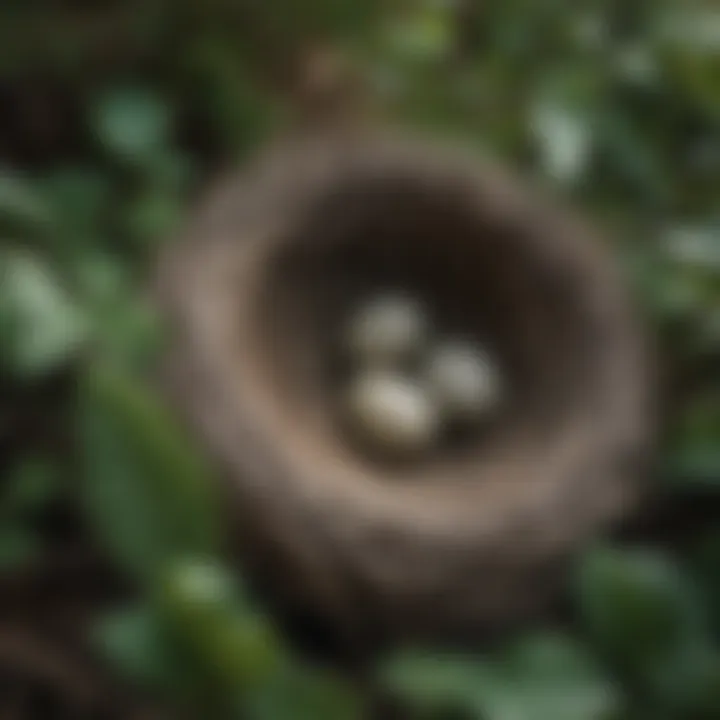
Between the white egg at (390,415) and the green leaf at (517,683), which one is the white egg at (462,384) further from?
the green leaf at (517,683)

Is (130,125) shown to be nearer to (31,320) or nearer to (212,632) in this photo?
(31,320)

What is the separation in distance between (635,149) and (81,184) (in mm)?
360

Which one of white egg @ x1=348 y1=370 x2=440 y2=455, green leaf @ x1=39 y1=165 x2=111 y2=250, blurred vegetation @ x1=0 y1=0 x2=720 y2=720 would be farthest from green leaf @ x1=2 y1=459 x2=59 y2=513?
white egg @ x1=348 y1=370 x2=440 y2=455

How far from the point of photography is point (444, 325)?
1.15 meters

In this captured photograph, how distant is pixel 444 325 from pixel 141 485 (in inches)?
16.6

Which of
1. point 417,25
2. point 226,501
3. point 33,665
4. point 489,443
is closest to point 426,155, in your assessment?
point 417,25

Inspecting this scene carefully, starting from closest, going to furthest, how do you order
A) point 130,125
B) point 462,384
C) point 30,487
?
point 30,487 < point 130,125 < point 462,384

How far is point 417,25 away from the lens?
1.03 meters

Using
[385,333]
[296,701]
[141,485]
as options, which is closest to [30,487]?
[141,485]

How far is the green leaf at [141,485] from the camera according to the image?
76 cm

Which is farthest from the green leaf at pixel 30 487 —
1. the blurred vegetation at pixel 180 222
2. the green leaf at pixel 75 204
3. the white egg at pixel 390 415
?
the white egg at pixel 390 415

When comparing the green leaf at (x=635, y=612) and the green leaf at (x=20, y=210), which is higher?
the green leaf at (x=20, y=210)

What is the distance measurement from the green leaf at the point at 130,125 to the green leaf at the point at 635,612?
38cm

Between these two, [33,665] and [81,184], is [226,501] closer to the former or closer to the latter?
[33,665]
